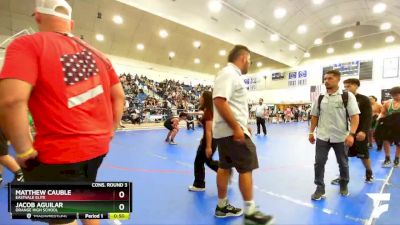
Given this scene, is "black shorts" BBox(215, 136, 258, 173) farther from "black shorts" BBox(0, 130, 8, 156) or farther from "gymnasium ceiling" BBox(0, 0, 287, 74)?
"gymnasium ceiling" BBox(0, 0, 287, 74)

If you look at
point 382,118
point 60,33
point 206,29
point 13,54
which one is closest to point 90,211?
point 13,54

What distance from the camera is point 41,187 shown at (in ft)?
3.93

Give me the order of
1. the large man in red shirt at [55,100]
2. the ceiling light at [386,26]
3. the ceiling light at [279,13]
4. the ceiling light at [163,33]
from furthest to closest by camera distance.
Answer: the ceiling light at [386,26], the ceiling light at [163,33], the ceiling light at [279,13], the large man in red shirt at [55,100]

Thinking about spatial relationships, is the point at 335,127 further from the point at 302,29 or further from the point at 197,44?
the point at 302,29

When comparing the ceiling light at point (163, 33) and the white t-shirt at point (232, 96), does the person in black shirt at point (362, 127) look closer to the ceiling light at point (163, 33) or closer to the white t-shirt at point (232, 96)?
the white t-shirt at point (232, 96)

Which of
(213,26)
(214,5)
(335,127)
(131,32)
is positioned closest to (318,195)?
(335,127)

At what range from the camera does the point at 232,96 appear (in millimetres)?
2662

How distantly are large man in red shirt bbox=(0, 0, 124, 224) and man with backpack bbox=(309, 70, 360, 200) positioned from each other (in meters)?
3.18

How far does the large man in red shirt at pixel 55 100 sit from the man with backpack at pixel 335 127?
3179 millimetres

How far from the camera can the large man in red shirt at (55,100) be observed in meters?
1.13

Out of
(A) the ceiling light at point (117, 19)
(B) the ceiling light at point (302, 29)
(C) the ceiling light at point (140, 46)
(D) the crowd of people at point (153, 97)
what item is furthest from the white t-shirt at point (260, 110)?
(C) the ceiling light at point (140, 46)

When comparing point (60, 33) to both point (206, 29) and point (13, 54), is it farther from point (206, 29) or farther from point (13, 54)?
point (206, 29)

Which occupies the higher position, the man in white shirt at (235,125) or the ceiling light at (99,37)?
the ceiling light at (99,37)

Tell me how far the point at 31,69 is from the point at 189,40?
20311 millimetres
